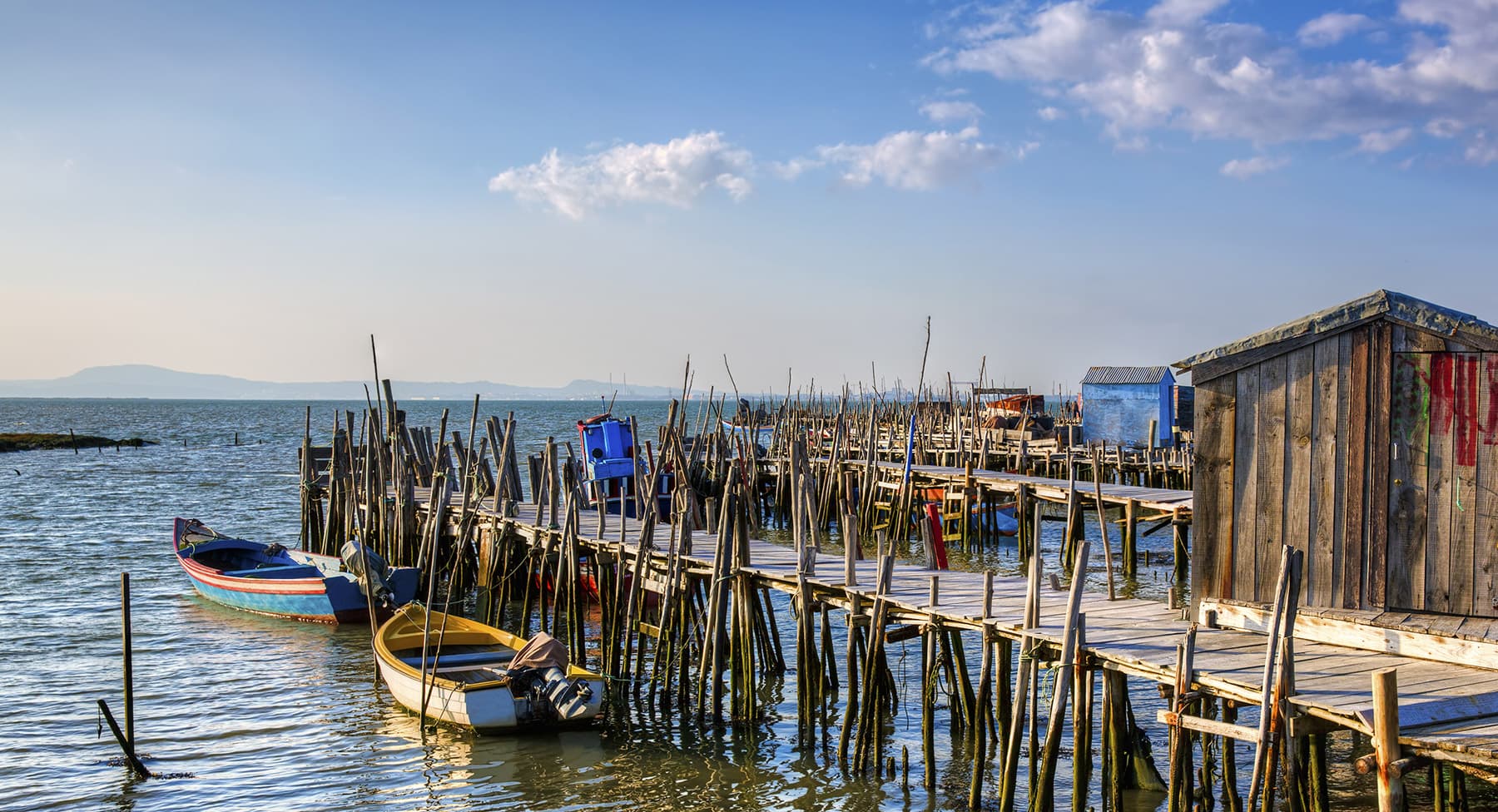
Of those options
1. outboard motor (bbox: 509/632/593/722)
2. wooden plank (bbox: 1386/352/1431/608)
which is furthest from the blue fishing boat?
wooden plank (bbox: 1386/352/1431/608)

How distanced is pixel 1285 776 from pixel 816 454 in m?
25.3

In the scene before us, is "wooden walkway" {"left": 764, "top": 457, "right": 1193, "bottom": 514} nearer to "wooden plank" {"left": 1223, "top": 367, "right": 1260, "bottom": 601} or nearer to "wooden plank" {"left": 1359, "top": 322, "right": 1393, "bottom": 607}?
"wooden plank" {"left": 1223, "top": 367, "right": 1260, "bottom": 601}

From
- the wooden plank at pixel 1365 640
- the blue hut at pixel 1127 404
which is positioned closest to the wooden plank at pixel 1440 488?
the wooden plank at pixel 1365 640

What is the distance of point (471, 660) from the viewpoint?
13398 mm

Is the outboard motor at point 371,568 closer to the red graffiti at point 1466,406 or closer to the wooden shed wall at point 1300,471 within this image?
the wooden shed wall at point 1300,471

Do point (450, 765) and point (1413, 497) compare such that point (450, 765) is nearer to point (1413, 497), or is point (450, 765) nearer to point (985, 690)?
point (985, 690)

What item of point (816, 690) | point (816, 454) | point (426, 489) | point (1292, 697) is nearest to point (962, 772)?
point (816, 690)

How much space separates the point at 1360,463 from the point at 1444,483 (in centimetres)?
59

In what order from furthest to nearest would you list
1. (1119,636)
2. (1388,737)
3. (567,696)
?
1. (567,696)
2. (1119,636)
3. (1388,737)

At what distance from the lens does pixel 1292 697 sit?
24.1 feet

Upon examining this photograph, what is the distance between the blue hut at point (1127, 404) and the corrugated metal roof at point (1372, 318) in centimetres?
2800

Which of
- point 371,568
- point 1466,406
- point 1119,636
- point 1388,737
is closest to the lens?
point 1388,737

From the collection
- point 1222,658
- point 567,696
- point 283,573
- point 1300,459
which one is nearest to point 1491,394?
point 1300,459

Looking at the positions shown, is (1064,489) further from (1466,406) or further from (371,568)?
(1466,406)
